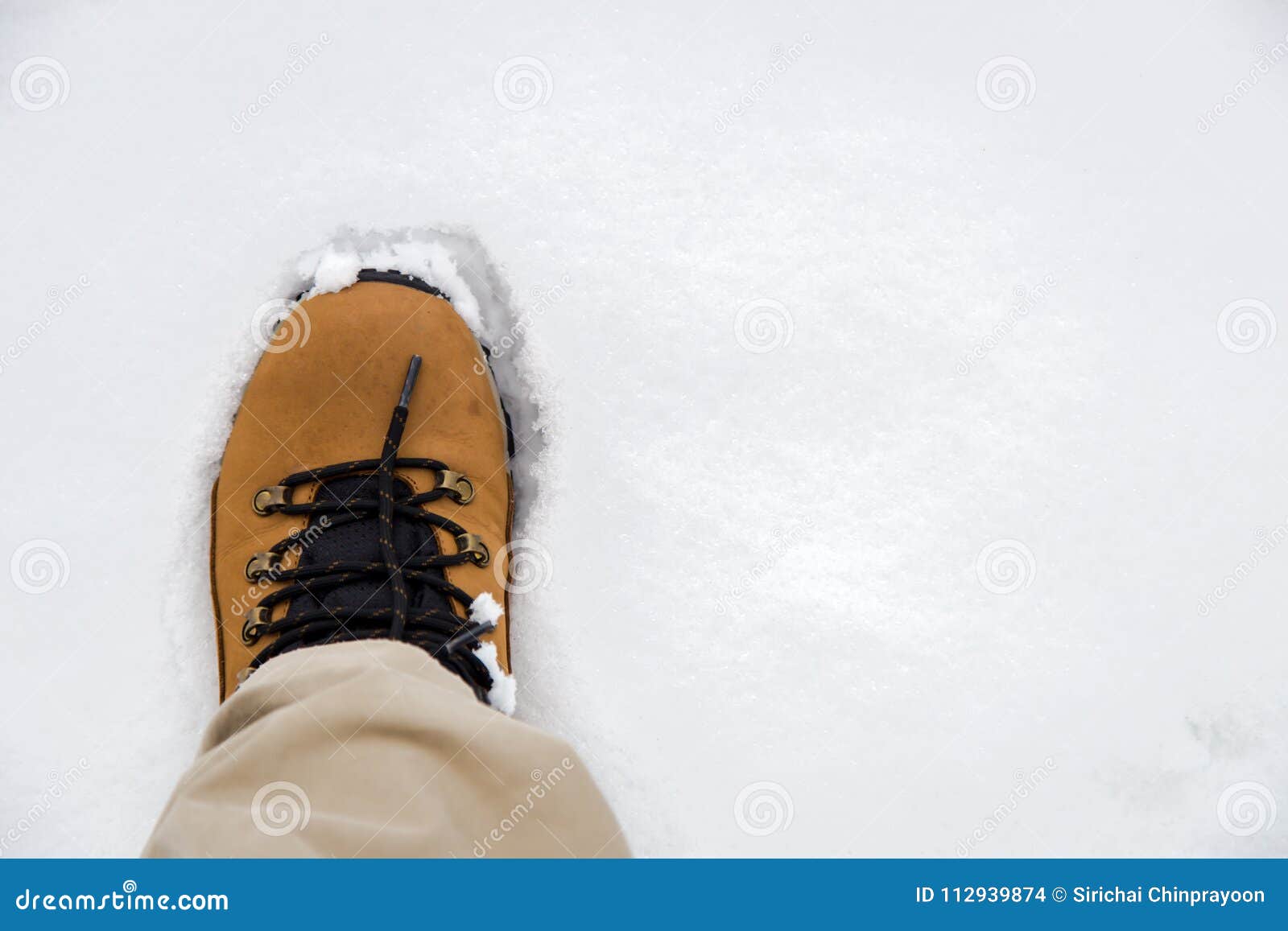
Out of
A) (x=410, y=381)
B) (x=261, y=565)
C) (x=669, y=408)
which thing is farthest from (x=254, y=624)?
(x=669, y=408)

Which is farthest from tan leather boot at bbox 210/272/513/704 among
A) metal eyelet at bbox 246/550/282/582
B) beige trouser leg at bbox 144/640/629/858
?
beige trouser leg at bbox 144/640/629/858

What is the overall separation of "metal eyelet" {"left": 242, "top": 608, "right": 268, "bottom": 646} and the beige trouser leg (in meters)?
0.18

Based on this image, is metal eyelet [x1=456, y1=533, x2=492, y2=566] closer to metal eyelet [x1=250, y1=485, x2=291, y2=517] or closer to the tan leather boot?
the tan leather boot

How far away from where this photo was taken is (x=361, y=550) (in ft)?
3.19

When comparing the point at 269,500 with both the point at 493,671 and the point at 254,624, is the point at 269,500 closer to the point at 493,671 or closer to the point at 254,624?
the point at 254,624

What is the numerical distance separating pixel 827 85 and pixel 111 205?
835 mm

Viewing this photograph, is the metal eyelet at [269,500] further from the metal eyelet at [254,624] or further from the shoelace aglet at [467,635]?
the shoelace aglet at [467,635]

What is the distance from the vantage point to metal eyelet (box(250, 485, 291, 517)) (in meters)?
0.99

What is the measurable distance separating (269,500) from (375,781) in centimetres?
42

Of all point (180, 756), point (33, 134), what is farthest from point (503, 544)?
point (33, 134)

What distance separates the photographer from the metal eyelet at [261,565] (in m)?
0.97

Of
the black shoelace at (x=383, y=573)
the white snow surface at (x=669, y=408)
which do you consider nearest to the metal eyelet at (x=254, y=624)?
the black shoelace at (x=383, y=573)

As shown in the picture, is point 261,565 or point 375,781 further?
point 261,565

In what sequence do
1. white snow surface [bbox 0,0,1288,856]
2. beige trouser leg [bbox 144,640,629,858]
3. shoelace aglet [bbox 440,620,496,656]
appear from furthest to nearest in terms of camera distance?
white snow surface [bbox 0,0,1288,856]
shoelace aglet [bbox 440,620,496,656]
beige trouser leg [bbox 144,640,629,858]
